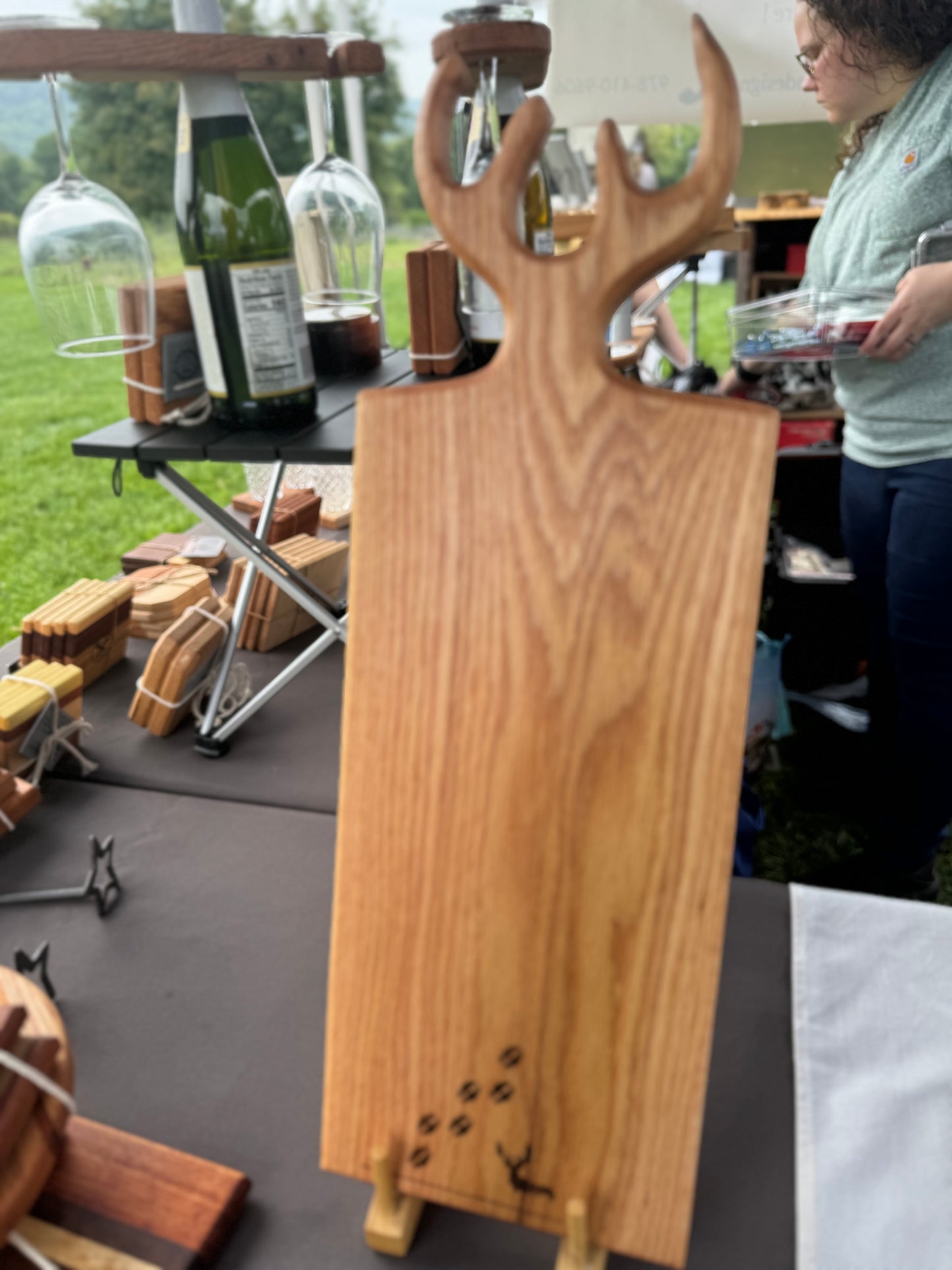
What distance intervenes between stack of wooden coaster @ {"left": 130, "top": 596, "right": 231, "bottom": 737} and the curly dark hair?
1031mm

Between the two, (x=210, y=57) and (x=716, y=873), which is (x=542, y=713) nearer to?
(x=716, y=873)

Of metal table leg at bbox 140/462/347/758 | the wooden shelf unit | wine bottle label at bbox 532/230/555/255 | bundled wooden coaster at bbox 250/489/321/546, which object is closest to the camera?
wine bottle label at bbox 532/230/555/255

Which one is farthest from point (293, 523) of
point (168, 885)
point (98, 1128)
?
point (98, 1128)

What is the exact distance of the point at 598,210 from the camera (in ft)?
1.51

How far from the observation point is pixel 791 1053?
2.23 feet

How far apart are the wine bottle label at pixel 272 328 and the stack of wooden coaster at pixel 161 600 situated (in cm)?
52

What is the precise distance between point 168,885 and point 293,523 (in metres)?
0.79

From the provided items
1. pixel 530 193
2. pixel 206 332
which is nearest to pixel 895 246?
pixel 530 193

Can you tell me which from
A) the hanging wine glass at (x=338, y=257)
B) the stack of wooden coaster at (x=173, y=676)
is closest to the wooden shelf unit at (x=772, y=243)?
the hanging wine glass at (x=338, y=257)

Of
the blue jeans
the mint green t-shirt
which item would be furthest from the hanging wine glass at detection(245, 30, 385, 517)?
the blue jeans

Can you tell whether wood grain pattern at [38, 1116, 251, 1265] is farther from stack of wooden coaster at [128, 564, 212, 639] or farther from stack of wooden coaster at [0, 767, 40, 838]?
stack of wooden coaster at [128, 564, 212, 639]

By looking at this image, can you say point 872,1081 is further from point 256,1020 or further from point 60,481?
point 60,481

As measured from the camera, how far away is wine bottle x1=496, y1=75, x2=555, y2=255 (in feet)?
3.17

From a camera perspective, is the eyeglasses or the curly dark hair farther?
the eyeglasses
